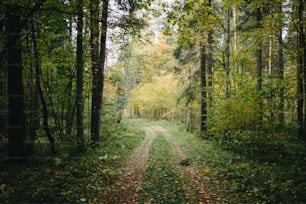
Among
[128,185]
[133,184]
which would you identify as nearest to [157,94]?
[133,184]

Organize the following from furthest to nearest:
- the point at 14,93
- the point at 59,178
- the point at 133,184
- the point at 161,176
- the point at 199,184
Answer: the point at 161,176, the point at 14,93, the point at 199,184, the point at 133,184, the point at 59,178

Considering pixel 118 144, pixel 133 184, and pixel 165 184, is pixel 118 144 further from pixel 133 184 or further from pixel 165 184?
pixel 165 184

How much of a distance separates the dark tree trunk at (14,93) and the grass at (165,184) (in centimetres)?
421

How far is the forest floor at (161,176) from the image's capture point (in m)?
6.04

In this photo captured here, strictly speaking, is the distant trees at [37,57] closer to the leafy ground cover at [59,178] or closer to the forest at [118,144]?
the forest at [118,144]

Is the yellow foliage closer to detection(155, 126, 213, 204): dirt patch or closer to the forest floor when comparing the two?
the forest floor

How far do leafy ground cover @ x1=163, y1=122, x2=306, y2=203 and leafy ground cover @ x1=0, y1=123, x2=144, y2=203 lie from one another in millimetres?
3348

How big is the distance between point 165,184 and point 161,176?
0.85 m

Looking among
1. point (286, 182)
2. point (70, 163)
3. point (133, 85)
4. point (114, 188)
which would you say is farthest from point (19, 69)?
point (133, 85)

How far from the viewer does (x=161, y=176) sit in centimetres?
820

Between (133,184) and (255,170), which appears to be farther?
(255,170)

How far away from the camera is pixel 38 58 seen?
27.7 feet

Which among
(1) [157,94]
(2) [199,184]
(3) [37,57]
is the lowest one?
(2) [199,184]

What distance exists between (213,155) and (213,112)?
2936mm
